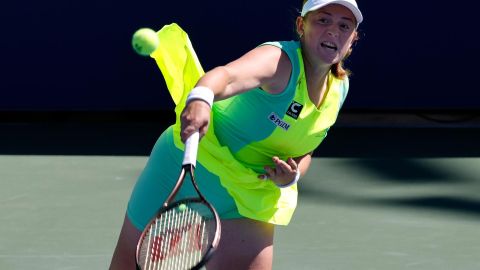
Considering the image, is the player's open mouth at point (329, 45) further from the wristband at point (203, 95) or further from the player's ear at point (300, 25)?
the wristband at point (203, 95)

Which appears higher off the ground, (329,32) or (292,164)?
(329,32)

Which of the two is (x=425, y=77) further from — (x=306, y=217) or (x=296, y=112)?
(x=296, y=112)

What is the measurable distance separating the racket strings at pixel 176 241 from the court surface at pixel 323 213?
1587 mm

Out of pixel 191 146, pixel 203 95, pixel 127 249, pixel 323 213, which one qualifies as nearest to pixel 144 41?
pixel 203 95

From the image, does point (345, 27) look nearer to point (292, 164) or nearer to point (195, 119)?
point (292, 164)

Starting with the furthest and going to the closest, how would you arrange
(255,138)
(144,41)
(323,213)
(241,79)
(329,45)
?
1. (323,213)
2. (255,138)
3. (329,45)
4. (144,41)
5. (241,79)

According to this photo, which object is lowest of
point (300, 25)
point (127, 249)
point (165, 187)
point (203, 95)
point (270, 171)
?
point (127, 249)

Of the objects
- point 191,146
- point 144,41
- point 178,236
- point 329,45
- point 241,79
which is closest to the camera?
point 191,146

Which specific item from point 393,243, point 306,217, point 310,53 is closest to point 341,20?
point 310,53

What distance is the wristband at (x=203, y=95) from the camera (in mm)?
2879

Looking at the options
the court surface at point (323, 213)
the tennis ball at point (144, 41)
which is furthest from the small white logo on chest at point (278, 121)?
the court surface at point (323, 213)

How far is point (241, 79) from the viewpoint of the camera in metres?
3.17

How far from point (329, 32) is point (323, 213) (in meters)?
2.49

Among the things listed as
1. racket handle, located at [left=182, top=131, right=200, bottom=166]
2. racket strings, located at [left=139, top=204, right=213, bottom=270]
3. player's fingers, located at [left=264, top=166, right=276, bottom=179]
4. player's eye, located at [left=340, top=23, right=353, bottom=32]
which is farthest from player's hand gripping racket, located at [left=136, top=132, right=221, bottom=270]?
player's eye, located at [left=340, top=23, right=353, bottom=32]
